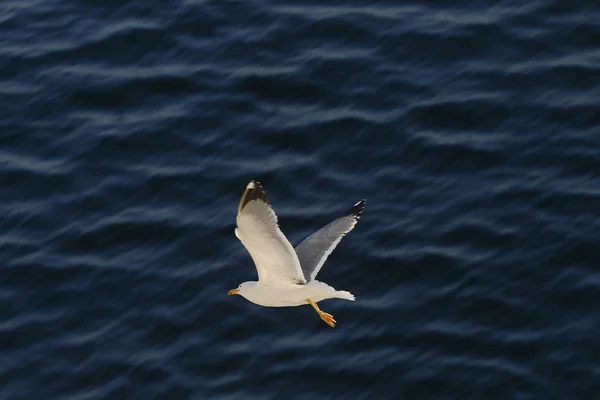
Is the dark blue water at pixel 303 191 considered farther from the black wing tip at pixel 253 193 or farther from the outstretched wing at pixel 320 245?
the black wing tip at pixel 253 193

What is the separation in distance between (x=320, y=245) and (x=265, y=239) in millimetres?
2777

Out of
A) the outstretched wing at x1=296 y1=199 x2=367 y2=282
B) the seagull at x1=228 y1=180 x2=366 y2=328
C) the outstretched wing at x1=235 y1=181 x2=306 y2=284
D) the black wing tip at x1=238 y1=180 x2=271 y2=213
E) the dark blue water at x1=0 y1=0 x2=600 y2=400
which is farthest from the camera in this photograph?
the dark blue water at x1=0 y1=0 x2=600 y2=400

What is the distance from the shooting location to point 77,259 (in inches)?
896

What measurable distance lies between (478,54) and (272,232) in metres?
10.5

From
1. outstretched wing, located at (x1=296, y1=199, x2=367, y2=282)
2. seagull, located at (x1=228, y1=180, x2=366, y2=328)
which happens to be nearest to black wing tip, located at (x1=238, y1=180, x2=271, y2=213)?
seagull, located at (x1=228, y1=180, x2=366, y2=328)

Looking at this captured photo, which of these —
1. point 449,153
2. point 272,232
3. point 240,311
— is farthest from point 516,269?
point 272,232

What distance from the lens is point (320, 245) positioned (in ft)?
62.3

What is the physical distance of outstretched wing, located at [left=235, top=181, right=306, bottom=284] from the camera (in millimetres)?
15641

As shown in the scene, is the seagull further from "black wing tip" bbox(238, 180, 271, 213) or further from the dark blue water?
the dark blue water

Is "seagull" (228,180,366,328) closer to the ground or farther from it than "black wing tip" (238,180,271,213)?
closer to the ground

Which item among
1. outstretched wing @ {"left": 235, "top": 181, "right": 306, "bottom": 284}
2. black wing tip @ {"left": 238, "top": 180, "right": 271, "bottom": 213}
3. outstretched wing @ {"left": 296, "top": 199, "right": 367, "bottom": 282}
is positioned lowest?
outstretched wing @ {"left": 296, "top": 199, "right": 367, "bottom": 282}

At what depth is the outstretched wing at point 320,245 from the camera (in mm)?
18484

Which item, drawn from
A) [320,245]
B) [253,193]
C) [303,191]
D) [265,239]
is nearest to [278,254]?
[265,239]

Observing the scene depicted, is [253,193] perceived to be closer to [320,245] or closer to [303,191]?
[320,245]
